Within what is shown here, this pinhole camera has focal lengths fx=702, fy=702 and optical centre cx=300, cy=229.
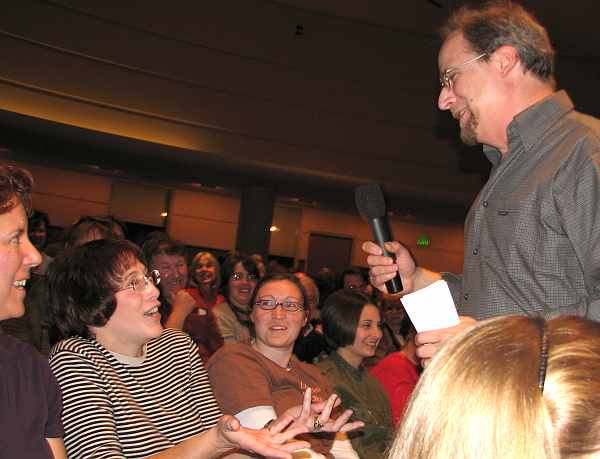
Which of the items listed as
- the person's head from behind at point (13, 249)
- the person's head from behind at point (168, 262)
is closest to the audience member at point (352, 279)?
Answer: the person's head from behind at point (168, 262)

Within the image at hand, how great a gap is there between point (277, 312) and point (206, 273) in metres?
1.93

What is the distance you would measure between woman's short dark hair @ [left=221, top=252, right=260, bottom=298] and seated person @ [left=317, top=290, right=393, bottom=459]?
101 cm

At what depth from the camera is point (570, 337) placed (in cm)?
70

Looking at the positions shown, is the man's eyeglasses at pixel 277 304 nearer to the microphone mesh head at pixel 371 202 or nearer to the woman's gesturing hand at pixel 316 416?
the woman's gesturing hand at pixel 316 416

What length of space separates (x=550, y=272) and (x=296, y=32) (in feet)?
25.4

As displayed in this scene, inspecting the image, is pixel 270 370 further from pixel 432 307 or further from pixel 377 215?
pixel 432 307

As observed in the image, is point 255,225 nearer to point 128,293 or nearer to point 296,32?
point 296,32

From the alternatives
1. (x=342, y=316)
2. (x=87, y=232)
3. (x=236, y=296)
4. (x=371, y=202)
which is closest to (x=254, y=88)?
(x=236, y=296)

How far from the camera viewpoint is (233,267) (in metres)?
4.53

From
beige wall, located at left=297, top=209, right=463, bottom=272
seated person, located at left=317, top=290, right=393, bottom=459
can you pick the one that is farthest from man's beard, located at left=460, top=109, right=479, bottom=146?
beige wall, located at left=297, top=209, right=463, bottom=272

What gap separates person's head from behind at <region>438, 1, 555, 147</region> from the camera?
1824 mm

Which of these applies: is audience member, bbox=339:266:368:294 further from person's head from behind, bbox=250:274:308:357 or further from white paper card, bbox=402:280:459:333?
white paper card, bbox=402:280:459:333

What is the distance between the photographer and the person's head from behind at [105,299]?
212 cm

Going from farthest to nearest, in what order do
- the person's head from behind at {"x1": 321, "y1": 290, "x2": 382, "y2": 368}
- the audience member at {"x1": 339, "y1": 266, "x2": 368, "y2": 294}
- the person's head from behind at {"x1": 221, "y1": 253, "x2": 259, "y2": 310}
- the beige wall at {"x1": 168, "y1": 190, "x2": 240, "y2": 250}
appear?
the beige wall at {"x1": 168, "y1": 190, "x2": 240, "y2": 250} < the audience member at {"x1": 339, "y1": 266, "x2": 368, "y2": 294} < the person's head from behind at {"x1": 221, "y1": 253, "x2": 259, "y2": 310} < the person's head from behind at {"x1": 321, "y1": 290, "x2": 382, "y2": 368}
